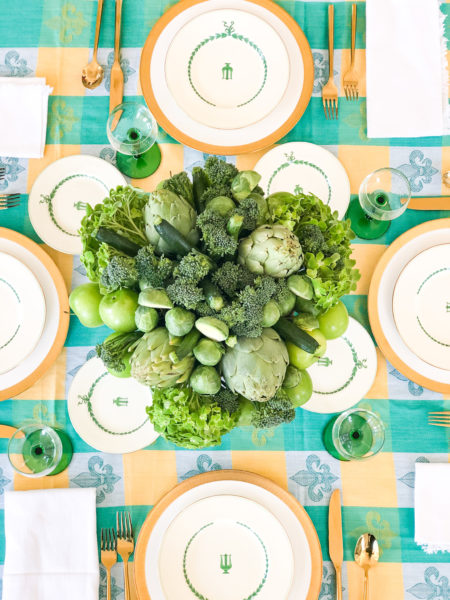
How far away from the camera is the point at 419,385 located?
1276 millimetres

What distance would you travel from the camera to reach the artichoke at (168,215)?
0.82m

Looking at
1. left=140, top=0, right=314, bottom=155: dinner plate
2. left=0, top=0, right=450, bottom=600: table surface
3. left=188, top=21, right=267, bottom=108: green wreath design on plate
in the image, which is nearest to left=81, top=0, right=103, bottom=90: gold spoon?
left=0, top=0, right=450, bottom=600: table surface

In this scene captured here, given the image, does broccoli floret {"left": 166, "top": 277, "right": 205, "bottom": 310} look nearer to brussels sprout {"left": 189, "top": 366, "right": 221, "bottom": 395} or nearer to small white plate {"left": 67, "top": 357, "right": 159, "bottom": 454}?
brussels sprout {"left": 189, "top": 366, "right": 221, "bottom": 395}

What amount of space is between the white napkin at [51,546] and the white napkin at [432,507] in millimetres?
818

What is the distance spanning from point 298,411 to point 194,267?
0.65 meters

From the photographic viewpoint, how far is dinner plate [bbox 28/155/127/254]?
4.22 ft

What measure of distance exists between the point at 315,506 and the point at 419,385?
0.41 m

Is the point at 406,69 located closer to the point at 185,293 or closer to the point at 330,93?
the point at 330,93

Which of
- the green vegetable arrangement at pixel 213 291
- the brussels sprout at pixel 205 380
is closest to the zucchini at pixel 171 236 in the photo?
the green vegetable arrangement at pixel 213 291

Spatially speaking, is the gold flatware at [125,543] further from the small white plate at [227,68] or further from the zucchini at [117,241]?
the small white plate at [227,68]

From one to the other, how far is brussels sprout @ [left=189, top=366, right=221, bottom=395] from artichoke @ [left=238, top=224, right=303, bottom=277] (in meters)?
0.19

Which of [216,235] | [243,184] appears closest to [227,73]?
[243,184]

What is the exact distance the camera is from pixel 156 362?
2.56 feet

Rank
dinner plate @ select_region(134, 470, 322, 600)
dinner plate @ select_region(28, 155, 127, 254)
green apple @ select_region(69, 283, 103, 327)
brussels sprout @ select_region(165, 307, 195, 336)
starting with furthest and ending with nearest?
dinner plate @ select_region(28, 155, 127, 254), dinner plate @ select_region(134, 470, 322, 600), green apple @ select_region(69, 283, 103, 327), brussels sprout @ select_region(165, 307, 195, 336)
